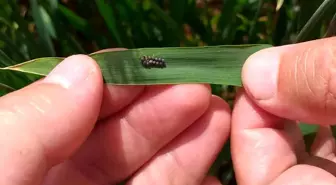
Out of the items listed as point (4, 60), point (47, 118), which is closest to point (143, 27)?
point (4, 60)

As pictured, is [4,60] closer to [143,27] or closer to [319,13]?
[143,27]

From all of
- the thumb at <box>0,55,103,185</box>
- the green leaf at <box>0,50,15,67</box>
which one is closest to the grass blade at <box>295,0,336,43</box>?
the thumb at <box>0,55,103,185</box>

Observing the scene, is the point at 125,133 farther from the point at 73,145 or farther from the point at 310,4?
the point at 310,4

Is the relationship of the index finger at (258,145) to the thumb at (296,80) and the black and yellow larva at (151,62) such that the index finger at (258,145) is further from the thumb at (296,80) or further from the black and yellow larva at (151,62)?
the black and yellow larva at (151,62)

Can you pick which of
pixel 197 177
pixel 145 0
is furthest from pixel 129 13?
pixel 197 177

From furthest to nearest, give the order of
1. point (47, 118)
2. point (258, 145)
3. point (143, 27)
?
point (143, 27)
point (258, 145)
point (47, 118)

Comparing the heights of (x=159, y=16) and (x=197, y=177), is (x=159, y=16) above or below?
above

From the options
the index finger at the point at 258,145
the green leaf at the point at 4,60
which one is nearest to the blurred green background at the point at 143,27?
the green leaf at the point at 4,60

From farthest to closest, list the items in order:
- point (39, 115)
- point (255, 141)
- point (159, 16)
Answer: point (159, 16) → point (255, 141) → point (39, 115)
